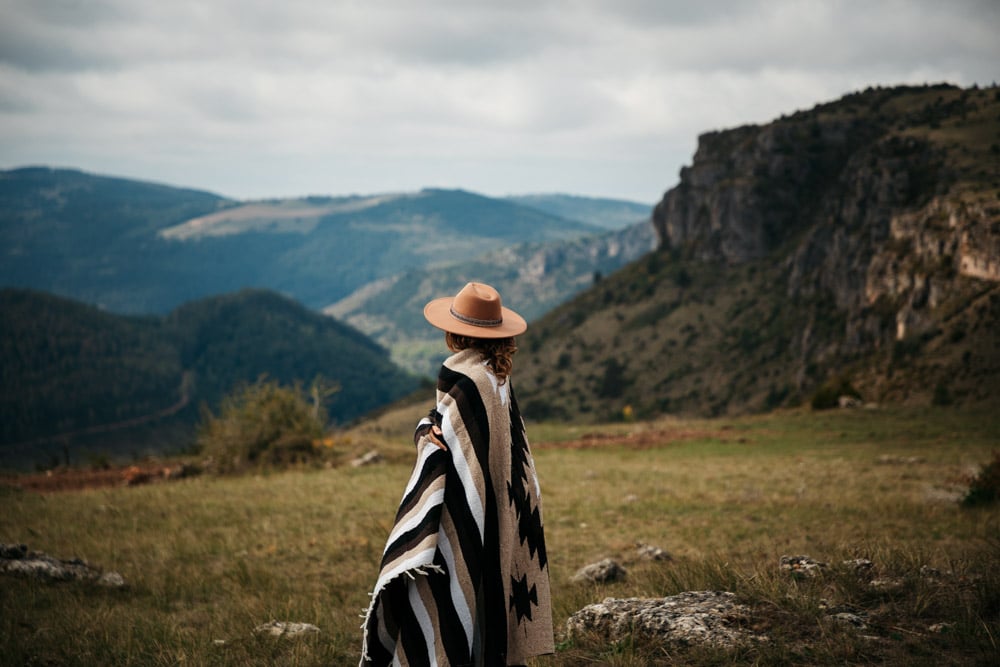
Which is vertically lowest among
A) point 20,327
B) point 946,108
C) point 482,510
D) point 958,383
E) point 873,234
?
point 20,327

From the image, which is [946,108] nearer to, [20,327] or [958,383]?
[958,383]

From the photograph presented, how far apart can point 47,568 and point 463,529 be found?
22.0 ft

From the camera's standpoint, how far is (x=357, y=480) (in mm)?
18797

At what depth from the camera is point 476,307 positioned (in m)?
4.29

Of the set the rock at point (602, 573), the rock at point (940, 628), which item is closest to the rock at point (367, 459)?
the rock at point (602, 573)

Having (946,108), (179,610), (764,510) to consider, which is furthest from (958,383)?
(946,108)

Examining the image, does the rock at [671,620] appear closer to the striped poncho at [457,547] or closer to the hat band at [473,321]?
the striped poncho at [457,547]

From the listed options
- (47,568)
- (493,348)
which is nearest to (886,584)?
(493,348)

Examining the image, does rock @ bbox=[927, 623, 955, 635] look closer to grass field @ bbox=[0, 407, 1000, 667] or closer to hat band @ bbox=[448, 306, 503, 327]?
grass field @ bbox=[0, 407, 1000, 667]

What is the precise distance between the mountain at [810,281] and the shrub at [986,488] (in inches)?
1012

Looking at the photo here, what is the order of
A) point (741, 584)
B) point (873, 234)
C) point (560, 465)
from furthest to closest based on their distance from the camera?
1. point (873, 234)
2. point (560, 465)
3. point (741, 584)

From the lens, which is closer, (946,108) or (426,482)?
(426,482)

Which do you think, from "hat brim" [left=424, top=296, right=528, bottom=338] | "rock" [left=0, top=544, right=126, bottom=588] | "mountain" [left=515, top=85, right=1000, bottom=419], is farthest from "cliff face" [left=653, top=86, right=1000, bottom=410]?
"hat brim" [left=424, top=296, right=528, bottom=338]

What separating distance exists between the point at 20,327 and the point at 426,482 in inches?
9009
